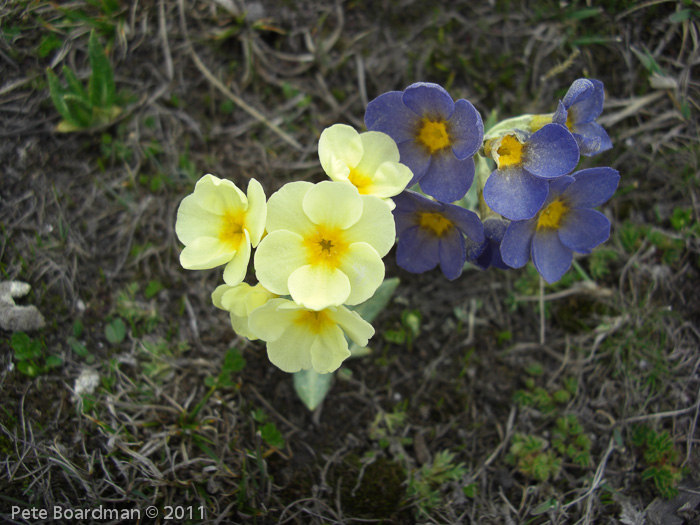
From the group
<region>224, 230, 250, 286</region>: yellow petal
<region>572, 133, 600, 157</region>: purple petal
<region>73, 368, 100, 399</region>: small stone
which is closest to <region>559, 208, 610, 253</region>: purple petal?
<region>572, 133, 600, 157</region>: purple petal

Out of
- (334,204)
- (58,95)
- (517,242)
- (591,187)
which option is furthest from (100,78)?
(591,187)

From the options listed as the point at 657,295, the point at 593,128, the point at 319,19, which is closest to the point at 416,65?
the point at 319,19

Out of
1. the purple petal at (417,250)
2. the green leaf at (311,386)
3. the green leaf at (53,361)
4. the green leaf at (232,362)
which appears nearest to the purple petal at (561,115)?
the purple petal at (417,250)

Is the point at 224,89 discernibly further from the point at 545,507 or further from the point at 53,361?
the point at 545,507

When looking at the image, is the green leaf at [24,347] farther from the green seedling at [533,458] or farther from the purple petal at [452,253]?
the green seedling at [533,458]

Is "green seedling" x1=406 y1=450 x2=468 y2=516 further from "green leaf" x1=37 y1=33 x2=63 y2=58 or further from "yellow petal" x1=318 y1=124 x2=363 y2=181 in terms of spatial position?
"green leaf" x1=37 y1=33 x2=63 y2=58

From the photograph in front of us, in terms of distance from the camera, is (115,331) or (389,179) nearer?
(389,179)

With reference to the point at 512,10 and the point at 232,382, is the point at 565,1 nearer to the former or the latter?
the point at 512,10

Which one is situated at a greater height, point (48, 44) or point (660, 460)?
point (48, 44)
